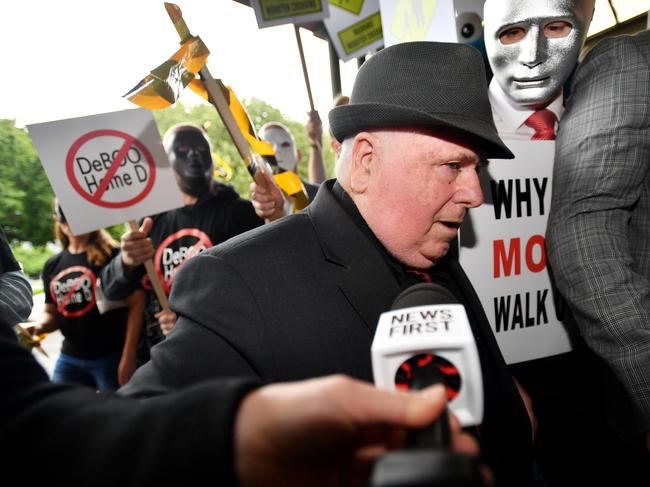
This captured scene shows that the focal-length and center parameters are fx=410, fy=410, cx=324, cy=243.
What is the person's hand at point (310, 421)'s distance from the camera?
0.36 m

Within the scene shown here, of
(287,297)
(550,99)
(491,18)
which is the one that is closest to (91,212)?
(287,297)

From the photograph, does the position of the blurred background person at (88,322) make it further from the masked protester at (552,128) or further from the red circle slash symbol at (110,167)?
the masked protester at (552,128)

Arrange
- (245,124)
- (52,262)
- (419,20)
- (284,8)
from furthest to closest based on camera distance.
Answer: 1. (52,262)
2. (284,8)
3. (245,124)
4. (419,20)

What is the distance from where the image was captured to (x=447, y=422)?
367mm

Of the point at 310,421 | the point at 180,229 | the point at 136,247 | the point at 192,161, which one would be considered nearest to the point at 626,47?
the point at 310,421

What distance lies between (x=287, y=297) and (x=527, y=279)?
0.94 metres

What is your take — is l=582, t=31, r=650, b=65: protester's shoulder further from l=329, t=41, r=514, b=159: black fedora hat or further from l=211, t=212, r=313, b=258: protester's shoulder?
l=211, t=212, r=313, b=258: protester's shoulder

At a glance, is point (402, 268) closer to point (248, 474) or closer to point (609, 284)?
point (609, 284)

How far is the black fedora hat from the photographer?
1.03 meters

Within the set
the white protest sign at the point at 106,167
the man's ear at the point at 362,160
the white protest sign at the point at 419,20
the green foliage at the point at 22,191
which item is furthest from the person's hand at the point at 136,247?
the green foliage at the point at 22,191

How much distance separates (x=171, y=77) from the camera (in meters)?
1.84

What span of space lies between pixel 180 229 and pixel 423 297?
232 centimetres

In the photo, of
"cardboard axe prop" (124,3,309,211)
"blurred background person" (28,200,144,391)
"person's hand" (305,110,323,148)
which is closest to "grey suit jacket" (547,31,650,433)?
"cardboard axe prop" (124,3,309,211)

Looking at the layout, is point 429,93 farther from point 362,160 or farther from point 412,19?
point 412,19
